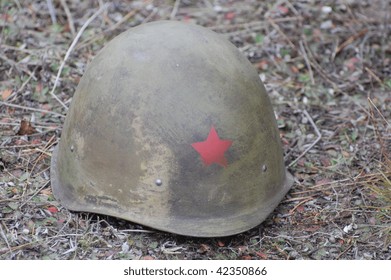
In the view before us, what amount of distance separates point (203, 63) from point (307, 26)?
93.8 inches

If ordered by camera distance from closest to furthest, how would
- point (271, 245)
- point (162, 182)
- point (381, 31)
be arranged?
1. point (162, 182)
2. point (271, 245)
3. point (381, 31)

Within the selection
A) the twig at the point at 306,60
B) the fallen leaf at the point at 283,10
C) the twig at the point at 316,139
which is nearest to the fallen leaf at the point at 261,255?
the twig at the point at 316,139

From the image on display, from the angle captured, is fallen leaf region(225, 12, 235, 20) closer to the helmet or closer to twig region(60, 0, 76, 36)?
twig region(60, 0, 76, 36)

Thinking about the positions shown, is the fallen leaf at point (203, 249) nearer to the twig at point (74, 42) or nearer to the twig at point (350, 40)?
the twig at point (74, 42)

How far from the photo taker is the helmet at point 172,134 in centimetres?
317

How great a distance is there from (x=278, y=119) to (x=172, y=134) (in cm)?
153

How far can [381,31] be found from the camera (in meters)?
5.39

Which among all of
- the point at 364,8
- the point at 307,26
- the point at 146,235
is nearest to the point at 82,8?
the point at 307,26

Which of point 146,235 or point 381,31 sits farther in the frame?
point 381,31

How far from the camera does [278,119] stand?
4547 mm

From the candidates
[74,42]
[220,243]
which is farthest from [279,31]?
[220,243]

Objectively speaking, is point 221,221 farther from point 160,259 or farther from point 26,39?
point 26,39

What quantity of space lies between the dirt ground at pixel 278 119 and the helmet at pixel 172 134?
0.17 metres

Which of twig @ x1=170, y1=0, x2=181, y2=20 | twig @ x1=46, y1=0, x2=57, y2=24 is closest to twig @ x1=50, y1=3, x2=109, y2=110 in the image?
twig @ x1=46, y1=0, x2=57, y2=24
